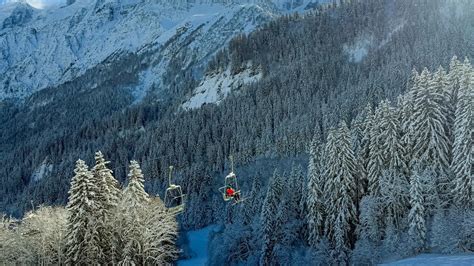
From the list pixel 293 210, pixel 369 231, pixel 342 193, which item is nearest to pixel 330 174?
pixel 342 193

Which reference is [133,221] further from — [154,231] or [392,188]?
[392,188]

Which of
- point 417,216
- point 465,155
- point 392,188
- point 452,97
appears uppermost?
point 452,97

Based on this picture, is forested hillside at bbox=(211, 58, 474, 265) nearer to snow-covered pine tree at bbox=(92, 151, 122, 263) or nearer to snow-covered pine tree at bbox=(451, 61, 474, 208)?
snow-covered pine tree at bbox=(451, 61, 474, 208)

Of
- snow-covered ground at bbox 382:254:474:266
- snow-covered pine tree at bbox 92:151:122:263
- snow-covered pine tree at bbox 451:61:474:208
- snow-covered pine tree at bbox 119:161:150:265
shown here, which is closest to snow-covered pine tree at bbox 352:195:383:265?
snow-covered ground at bbox 382:254:474:266

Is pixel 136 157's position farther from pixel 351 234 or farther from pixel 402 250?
pixel 402 250

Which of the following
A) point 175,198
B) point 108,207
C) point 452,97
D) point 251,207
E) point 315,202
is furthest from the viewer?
point 251,207

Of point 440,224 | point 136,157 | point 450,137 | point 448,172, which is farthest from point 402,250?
point 136,157
